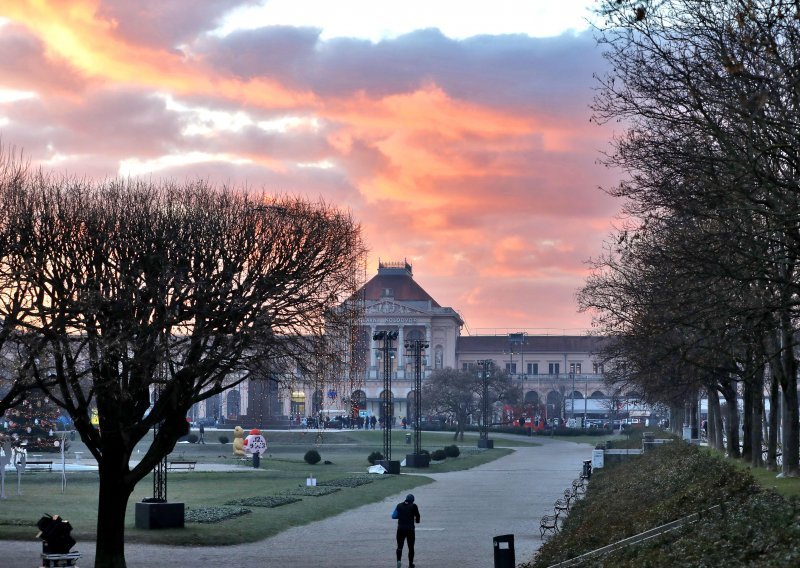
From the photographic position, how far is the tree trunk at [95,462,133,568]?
1099 inches

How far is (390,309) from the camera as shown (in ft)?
639

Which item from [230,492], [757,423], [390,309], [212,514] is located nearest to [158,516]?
[212,514]

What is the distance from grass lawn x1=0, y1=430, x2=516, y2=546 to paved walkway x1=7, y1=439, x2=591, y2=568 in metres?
1.13

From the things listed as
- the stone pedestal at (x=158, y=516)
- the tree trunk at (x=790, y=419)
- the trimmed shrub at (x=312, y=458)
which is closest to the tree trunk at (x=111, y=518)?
the stone pedestal at (x=158, y=516)

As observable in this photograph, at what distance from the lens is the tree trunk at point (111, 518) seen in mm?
27906

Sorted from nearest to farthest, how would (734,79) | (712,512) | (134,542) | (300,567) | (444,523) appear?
(734,79), (712,512), (300,567), (134,542), (444,523)

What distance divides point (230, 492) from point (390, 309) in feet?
465

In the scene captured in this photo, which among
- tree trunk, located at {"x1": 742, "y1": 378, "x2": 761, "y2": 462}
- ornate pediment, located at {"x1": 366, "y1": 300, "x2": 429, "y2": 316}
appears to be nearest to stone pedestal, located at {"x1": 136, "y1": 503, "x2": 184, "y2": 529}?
Answer: tree trunk, located at {"x1": 742, "y1": 378, "x2": 761, "y2": 462}

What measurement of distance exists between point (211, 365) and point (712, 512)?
36.1 ft

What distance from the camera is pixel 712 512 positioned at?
997 inches

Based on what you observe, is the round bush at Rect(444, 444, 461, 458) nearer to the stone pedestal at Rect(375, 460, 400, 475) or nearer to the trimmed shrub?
the trimmed shrub

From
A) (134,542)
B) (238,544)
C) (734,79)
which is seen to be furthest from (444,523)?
(734,79)

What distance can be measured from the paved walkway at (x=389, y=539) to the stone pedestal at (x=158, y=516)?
2795 millimetres

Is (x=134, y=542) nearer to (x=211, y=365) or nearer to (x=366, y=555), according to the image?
(x=366, y=555)
